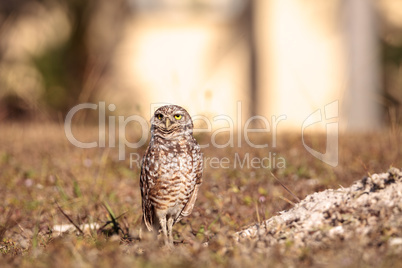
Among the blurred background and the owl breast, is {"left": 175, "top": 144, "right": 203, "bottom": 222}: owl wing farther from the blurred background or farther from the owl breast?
the blurred background

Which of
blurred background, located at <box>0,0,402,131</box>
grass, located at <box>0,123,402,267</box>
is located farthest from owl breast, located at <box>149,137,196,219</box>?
blurred background, located at <box>0,0,402,131</box>

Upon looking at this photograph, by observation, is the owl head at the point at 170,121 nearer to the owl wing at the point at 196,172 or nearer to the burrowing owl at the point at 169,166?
the burrowing owl at the point at 169,166

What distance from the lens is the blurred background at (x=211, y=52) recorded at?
40.2ft

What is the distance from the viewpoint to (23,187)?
6.19m

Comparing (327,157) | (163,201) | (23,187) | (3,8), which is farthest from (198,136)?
(3,8)

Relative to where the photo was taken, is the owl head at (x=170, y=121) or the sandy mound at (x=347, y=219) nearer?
the sandy mound at (x=347, y=219)

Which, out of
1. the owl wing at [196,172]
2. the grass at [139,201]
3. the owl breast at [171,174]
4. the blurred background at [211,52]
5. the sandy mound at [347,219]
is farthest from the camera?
the blurred background at [211,52]

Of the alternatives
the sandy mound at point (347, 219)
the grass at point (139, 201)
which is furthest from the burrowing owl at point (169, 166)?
the sandy mound at point (347, 219)

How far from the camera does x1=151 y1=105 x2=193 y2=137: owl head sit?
4.26m

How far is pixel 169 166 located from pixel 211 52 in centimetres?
979

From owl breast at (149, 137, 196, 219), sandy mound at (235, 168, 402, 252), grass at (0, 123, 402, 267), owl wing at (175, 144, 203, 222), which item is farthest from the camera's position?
owl wing at (175, 144, 203, 222)

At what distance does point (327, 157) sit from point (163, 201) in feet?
9.15

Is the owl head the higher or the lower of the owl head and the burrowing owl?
the higher

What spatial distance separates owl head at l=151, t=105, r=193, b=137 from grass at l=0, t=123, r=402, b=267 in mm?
773
